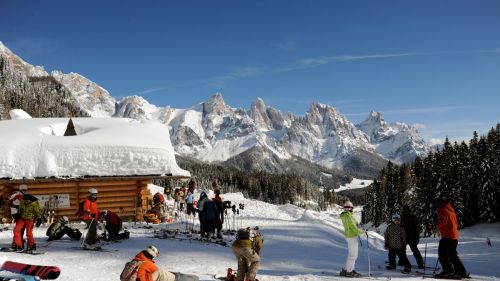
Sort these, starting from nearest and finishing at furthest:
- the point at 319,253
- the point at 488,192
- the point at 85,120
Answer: the point at 319,253 → the point at 85,120 → the point at 488,192

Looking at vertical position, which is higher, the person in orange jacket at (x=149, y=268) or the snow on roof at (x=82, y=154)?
the snow on roof at (x=82, y=154)

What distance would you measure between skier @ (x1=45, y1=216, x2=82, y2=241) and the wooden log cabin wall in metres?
7.01

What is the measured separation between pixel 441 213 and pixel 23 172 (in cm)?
1975


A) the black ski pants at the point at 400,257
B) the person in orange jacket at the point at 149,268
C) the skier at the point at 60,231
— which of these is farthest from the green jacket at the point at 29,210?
the black ski pants at the point at 400,257

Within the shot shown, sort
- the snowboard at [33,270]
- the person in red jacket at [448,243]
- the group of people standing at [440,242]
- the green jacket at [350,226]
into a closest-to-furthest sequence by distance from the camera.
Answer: the snowboard at [33,270] < the green jacket at [350,226] < the group of people standing at [440,242] < the person in red jacket at [448,243]

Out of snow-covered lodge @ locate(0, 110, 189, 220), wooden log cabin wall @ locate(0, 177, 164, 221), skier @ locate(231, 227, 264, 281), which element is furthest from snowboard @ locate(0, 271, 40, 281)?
snow-covered lodge @ locate(0, 110, 189, 220)

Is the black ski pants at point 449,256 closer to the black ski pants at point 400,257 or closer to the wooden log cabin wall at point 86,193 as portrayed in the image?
the black ski pants at point 400,257

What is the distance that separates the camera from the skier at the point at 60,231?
15578mm

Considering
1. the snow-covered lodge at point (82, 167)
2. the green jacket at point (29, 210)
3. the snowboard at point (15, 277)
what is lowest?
the snowboard at point (15, 277)

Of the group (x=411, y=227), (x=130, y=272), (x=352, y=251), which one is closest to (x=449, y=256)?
(x=411, y=227)

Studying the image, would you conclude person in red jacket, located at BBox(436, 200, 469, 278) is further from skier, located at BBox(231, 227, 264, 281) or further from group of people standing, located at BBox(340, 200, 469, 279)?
skier, located at BBox(231, 227, 264, 281)

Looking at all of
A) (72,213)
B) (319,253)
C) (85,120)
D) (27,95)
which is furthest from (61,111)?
(319,253)

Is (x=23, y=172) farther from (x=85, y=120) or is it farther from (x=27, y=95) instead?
(x=27, y=95)

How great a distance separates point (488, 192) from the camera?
49.4m
